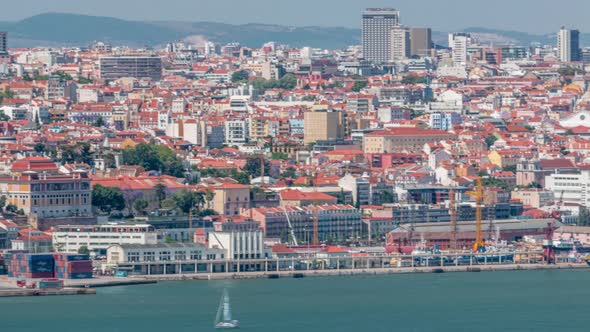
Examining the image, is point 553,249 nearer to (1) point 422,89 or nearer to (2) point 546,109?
(2) point 546,109

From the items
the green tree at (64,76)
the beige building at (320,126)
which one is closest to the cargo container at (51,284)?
the beige building at (320,126)

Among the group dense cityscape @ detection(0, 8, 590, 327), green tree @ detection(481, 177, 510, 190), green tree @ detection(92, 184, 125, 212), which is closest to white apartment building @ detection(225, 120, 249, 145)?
dense cityscape @ detection(0, 8, 590, 327)

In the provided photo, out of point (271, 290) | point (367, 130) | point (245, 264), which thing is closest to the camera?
point (271, 290)

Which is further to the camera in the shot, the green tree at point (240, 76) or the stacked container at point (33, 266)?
the green tree at point (240, 76)

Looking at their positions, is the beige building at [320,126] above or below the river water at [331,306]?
above

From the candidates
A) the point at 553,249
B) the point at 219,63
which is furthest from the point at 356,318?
the point at 219,63

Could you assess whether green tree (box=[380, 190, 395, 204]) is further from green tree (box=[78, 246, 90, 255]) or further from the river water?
green tree (box=[78, 246, 90, 255])

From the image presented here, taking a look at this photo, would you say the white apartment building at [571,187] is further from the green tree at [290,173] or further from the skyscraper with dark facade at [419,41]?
the skyscraper with dark facade at [419,41]
